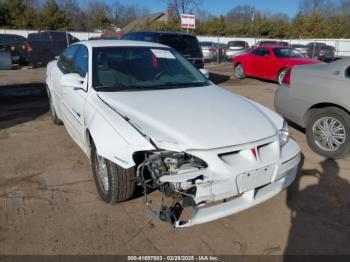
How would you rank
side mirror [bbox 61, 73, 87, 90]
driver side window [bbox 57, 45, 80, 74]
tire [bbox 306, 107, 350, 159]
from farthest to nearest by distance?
driver side window [bbox 57, 45, 80, 74], tire [bbox 306, 107, 350, 159], side mirror [bbox 61, 73, 87, 90]

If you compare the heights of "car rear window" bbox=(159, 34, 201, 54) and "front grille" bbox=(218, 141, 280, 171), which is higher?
"car rear window" bbox=(159, 34, 201, 54)

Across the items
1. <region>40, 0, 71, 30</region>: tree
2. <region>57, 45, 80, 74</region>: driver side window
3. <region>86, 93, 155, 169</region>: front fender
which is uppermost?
<region>40, 0, 71, 30</region>: tree

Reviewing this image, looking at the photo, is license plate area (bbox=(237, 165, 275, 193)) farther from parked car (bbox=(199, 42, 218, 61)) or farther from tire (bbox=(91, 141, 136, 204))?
parked car (bbox=(199, 42, 218, 61))

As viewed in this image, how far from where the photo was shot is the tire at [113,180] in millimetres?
2844

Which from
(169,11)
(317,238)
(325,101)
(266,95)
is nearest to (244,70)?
(266,95)

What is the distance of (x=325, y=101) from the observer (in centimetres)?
452

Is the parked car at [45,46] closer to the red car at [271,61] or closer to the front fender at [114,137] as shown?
the red car at [271,61]

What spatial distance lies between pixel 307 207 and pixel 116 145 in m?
2.11

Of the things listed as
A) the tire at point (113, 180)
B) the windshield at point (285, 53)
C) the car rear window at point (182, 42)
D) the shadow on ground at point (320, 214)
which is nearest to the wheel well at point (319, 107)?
the shadow on ground at point (320, 214)

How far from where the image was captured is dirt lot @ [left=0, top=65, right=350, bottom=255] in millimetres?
2668

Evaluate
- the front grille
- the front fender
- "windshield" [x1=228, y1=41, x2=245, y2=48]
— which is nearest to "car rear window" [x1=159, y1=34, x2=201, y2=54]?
the front fender

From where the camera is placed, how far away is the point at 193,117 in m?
2.98

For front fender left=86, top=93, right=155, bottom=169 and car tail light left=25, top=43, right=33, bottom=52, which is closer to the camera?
front fender left=86, top=93, right=155, bottom=169

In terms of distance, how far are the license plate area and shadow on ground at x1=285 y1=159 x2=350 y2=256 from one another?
62 centimetres
